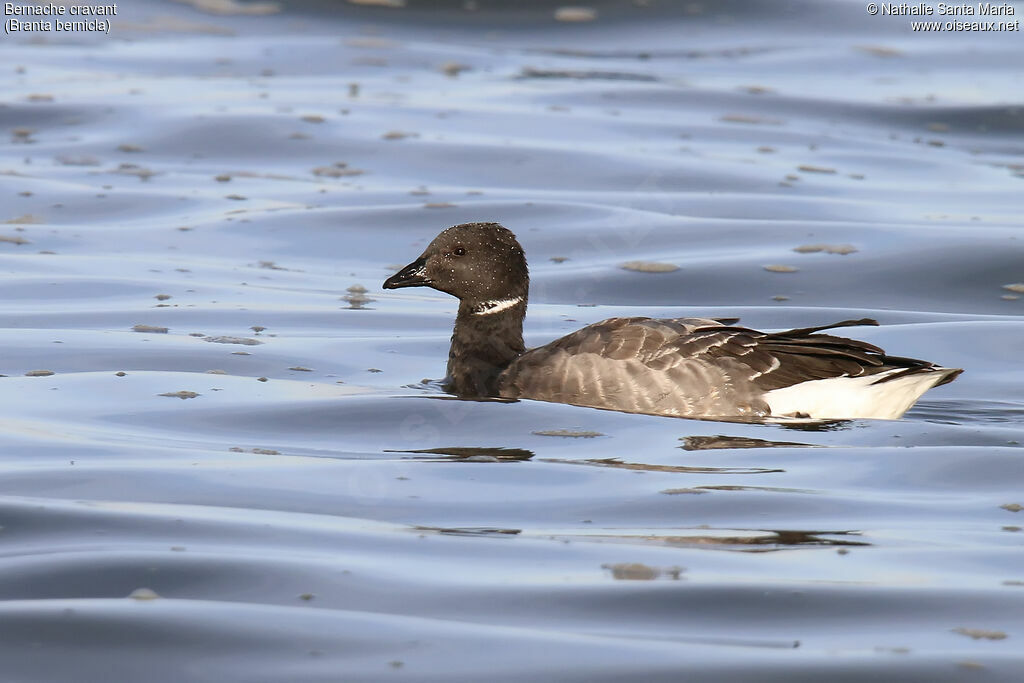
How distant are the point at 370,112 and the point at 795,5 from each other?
326 inches

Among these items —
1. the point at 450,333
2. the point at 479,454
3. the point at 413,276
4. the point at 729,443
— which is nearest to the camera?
the point at 479,454

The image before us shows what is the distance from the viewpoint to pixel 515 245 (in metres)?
9.48

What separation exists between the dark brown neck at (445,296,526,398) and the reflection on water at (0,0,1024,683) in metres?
0.25

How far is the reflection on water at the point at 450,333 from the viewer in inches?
199

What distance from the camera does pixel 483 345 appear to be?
30.2 ft

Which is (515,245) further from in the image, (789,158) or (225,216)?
(789,158)

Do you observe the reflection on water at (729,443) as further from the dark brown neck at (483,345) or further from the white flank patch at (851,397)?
the dark brown neck at (483,345)

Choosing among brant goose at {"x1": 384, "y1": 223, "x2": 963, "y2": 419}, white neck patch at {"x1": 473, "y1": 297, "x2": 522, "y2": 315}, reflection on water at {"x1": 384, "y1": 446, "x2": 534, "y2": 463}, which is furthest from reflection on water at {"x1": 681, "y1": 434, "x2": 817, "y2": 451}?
white neck patch at {"x1": 473, "y1": 297, "x2": 522, "y2": 315}

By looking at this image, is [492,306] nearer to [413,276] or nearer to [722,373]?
[413,276]

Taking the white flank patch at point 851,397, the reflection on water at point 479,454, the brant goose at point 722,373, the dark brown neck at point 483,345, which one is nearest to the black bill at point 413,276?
the dark brown neck at point 483,345

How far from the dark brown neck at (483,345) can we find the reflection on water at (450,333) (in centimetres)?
25

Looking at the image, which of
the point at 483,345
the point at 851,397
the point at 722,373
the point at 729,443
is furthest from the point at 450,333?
the point at 729,443

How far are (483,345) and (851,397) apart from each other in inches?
85.9

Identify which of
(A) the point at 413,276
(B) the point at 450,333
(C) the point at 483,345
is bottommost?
(B) the point at 450,333
